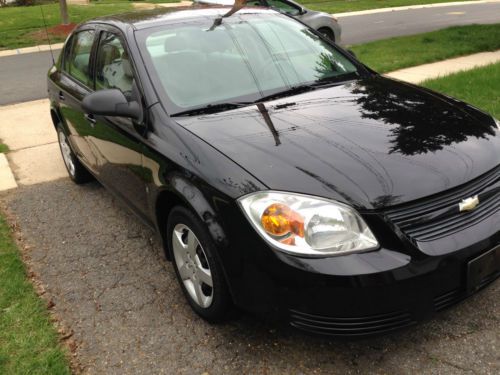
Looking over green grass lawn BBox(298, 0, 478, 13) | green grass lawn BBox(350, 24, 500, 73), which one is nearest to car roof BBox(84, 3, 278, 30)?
green grass lawn BBox(350, 24, 500, 73)

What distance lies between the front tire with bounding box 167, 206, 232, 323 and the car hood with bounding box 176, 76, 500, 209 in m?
0.42

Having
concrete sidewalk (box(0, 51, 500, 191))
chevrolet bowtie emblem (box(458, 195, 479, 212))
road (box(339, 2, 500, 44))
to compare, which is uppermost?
chevrolet bowtie emblem (box(458, 195, 479, 212))

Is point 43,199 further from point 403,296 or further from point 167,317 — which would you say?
point 403,296

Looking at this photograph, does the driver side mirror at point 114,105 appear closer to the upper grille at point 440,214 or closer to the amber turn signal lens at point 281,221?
the amber turn signal lens at point 281,221

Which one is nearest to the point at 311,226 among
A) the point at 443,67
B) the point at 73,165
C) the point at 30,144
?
the point at 73,165

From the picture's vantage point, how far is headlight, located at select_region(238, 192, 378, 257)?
2223 millimetres

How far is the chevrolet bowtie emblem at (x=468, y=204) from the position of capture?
2.36 meters

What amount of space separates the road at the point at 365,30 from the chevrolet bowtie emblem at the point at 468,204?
27.5 feet

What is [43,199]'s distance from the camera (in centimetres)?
494

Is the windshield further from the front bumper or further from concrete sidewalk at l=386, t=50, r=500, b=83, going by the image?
concrete sidewalk at l=386, t=50, r=500, b=83

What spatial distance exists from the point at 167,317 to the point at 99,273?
0.78m

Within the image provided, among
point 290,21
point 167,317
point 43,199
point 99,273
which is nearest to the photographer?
point 167,317

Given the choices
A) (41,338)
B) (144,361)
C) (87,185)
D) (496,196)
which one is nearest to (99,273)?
(41,338)

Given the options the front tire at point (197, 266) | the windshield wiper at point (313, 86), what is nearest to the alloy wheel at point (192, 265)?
the front tire at point (197, 266)
